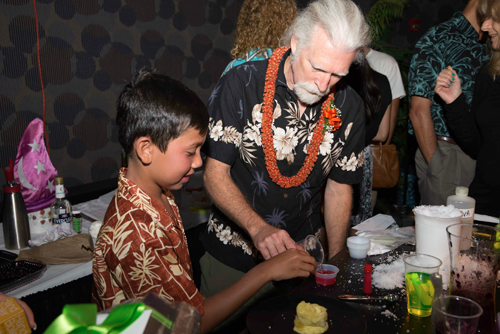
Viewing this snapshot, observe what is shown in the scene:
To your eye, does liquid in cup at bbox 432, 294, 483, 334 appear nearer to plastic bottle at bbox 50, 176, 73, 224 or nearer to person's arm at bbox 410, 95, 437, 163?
plastic bottle at bbox 50, 176, 73, 224

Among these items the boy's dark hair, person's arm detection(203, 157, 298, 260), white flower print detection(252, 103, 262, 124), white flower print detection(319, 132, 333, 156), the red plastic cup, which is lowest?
the red plastic cup

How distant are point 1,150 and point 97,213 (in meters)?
0.93

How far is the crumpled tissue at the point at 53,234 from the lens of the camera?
6.32 feet

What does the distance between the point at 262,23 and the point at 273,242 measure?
1.66 meters

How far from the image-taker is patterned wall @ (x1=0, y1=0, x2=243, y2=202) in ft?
9.20

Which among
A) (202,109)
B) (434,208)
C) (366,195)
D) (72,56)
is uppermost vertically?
(72,56)

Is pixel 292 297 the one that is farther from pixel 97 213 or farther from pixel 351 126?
pixel 97 213

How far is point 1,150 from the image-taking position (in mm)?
2787

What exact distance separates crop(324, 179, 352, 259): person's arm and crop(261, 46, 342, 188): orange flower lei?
170mm

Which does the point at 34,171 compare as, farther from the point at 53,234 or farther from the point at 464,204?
the point at 464,204

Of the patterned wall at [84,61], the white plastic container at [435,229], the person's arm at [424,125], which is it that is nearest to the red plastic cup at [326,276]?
the white plastic container at [435,229]

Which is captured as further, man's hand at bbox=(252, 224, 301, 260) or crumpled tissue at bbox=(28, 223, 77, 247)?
crumpled tissue at bbox=(28, 223, 77, 247)

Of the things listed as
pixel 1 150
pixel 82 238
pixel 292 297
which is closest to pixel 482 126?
pixel 292 297

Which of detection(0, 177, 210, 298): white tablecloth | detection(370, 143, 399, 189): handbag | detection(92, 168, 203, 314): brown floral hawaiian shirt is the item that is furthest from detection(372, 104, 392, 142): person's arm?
detection(92, 168, 203, 314): brown floral hawaiian shirt
